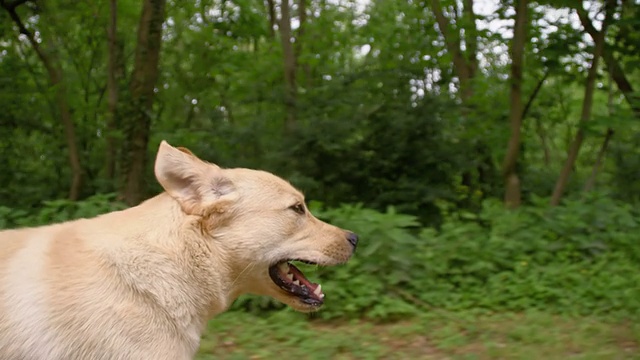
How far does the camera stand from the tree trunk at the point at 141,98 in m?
10.1

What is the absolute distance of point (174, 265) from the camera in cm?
267

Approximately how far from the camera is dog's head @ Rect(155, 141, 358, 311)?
287cm

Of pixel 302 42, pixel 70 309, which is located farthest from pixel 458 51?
pixel 70 309

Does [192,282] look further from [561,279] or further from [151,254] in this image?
[561,279]

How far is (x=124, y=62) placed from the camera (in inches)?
723

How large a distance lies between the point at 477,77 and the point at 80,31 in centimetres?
1179

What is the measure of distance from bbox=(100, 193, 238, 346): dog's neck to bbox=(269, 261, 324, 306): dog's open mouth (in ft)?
1.18

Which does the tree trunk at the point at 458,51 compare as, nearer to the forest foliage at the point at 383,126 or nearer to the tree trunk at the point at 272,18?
the forest foliage at the point at 383,126

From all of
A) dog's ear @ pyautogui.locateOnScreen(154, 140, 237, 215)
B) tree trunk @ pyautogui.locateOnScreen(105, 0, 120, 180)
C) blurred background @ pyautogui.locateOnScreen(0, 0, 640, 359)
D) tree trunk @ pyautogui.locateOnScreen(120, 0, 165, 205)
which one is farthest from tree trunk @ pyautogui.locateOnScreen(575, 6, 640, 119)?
tree trunk @ pyautogui.locateOnScreen(105, 0, 120, 180)

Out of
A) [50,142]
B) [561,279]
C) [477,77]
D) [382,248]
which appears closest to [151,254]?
[382,248]

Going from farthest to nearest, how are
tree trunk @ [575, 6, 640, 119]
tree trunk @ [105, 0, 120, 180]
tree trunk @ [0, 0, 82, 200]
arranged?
tree trunk @ [0, 0, 82, 200], tree trunk @ [105, 0, 120, 180], tree trunk @ [575, 6, 640, 119]

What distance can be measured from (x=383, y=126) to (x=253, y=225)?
10.2 m

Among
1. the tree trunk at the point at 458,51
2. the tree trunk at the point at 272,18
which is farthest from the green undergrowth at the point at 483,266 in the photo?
the tree trunk at the point at 272,18

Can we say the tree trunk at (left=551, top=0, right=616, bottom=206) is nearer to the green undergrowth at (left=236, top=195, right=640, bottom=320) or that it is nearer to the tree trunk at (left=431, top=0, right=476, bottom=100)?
the green undergrowth at (left=236, top=195, right=640, bottom=320)
